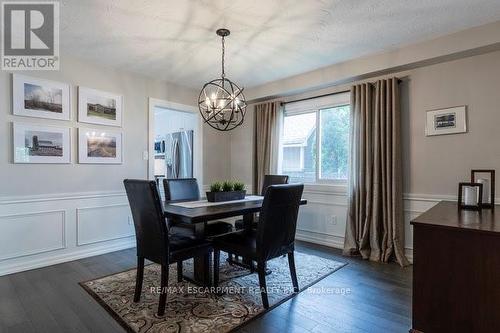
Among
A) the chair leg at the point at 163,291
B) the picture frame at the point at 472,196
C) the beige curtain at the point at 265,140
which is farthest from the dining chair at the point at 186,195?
the picture frame at the point at 472,196

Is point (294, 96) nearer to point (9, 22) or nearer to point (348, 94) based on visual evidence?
point (348, 94)

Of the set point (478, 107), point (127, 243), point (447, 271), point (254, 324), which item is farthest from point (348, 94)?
point (127, 243)

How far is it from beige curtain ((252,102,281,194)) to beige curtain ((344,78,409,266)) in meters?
1.21

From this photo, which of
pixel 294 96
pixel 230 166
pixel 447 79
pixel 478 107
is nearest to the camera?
pixel 478 107

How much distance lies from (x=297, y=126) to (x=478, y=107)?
2.16 metres

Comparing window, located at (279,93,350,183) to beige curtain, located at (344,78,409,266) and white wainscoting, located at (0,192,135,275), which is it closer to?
beige curtain, located at (344,78,409,266)

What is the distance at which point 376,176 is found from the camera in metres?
3.20

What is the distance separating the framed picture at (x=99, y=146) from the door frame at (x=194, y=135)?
432 millimetres

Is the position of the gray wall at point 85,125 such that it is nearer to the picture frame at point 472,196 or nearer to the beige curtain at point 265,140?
the beige curtain at point 265,140

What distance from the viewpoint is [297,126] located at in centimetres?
427

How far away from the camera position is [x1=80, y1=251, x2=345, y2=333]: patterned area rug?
6.27 feet

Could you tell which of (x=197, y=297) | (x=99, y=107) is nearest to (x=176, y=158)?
(x=99, y=107)

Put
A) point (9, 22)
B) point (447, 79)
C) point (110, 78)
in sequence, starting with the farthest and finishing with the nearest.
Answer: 1. point (110, 78)
2. point (447, 79)
3. point (9, 22)

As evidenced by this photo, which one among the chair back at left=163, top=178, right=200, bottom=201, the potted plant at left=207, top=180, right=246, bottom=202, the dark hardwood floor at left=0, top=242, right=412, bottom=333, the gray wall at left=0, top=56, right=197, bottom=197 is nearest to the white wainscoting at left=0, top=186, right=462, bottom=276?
the gray wall at left=0, top=56, right=197, bottom=197
